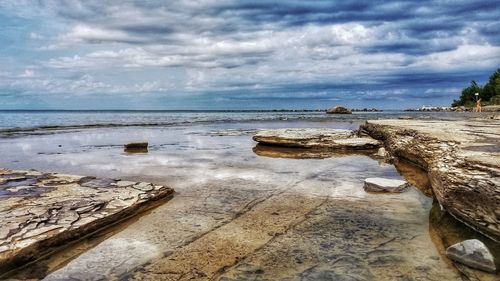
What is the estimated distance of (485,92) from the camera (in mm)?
69625

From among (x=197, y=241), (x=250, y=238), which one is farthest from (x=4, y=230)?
(x=250, y=238)

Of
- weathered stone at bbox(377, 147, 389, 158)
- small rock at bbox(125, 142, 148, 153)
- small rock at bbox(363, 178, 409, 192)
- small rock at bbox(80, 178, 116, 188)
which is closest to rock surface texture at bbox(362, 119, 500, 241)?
small rock at bbox(363, 178, 409, 192)

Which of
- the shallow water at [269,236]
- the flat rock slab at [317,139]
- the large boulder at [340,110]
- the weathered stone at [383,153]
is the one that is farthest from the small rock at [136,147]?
the large boulder at [340,110]

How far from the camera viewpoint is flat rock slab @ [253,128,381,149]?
9719 mm

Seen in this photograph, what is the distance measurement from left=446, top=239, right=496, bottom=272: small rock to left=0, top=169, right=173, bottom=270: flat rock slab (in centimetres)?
329

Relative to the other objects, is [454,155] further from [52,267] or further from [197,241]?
[52,267]

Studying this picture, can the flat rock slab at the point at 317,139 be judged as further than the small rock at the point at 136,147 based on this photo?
No

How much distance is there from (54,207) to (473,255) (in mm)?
4004

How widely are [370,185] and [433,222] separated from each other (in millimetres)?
1381

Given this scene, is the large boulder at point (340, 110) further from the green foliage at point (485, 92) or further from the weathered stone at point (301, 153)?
the weathered stone at point (301, 153)

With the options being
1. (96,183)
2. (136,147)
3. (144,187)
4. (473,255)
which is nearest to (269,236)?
(473,255)

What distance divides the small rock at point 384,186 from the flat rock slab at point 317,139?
14.8 feet

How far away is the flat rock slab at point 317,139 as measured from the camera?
31.9ft

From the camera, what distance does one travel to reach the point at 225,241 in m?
3.33
